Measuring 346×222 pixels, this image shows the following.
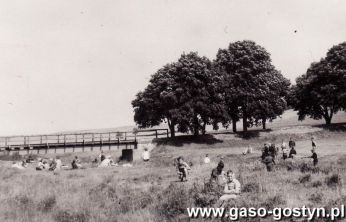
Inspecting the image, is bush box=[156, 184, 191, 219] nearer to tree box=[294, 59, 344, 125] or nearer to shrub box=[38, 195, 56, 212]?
shrub box=[38, 195, 56, 212]

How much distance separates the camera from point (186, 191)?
75.2 feet

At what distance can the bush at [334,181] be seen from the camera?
2182cm

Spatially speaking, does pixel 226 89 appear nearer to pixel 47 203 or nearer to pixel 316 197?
pixel 47 203

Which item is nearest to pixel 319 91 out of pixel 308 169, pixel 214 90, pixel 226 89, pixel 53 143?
pixel 226 89

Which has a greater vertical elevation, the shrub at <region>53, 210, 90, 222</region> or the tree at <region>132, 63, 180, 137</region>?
the tree at <region>132, 63, 180, 137</region>

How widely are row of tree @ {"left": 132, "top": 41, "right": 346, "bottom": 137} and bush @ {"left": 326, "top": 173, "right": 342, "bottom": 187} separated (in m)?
34.5

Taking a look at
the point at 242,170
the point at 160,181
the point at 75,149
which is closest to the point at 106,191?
the point at 160,181

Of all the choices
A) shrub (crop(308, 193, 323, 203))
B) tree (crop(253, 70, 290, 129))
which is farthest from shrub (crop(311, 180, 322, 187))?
tree (crop(253, 70, 290, 129))

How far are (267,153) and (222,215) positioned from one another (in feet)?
49.1

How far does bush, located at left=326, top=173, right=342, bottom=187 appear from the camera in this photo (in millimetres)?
21823

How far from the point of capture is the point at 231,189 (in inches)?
784

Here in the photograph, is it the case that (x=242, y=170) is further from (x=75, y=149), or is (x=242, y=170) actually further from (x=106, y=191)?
(x=75, y=149)

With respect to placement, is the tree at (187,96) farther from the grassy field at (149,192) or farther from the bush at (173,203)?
the bush at (173,203)

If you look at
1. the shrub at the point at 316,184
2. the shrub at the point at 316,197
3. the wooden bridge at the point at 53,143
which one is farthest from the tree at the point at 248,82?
the shrub at the point at 316,197
